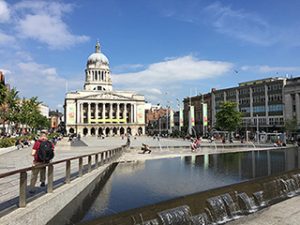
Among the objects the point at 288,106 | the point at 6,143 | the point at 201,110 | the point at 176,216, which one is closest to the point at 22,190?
the point at 176,216

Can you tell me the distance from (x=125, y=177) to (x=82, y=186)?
4.61 m

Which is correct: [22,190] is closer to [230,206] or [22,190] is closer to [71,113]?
[230,206]

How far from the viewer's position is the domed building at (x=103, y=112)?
170000mm

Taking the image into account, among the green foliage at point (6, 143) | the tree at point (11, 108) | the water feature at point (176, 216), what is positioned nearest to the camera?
the water feature at point (176, 216)

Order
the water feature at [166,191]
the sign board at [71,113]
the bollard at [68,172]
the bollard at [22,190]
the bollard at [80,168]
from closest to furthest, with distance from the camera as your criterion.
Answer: the bollard at [22,190] < the water feature at [166,191] < the bollard at [68,172] < the bollard at [80,168] < the sign board at [71,113]

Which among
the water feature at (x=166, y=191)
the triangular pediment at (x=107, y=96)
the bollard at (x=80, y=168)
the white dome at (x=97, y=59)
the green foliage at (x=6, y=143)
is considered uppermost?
the white dome at (x=97, y=59)

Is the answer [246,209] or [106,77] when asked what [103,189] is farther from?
[106,77]

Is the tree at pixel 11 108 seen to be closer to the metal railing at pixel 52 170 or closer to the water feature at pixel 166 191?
the metal railing at pixel 52 170

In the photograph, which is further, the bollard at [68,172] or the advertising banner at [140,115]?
the advertising banner at [140,115]

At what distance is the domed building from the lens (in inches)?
6693

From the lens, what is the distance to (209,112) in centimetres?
13012

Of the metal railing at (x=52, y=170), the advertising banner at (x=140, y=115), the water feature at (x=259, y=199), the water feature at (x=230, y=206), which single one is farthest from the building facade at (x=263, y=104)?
the water feature at (x=230, y=206)

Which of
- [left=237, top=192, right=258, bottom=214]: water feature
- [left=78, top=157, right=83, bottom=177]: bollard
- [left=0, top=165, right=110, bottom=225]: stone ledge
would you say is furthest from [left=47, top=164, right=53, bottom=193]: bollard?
[left=237, top=192, right=258, bottom=214]: water feature

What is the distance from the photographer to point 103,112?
577 feet
